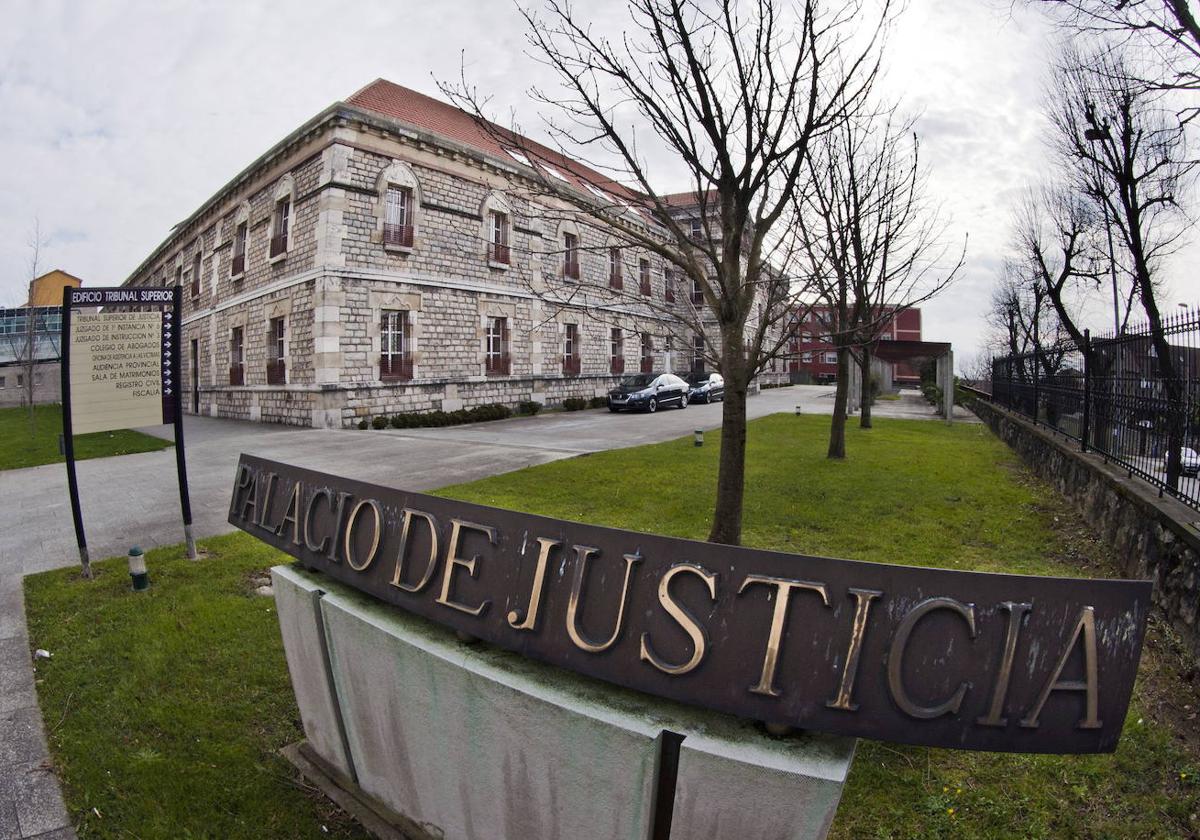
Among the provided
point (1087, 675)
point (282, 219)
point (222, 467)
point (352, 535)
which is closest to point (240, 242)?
point (282, 219)

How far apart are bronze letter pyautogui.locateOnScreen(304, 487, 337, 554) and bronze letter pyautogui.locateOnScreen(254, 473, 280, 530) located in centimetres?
47

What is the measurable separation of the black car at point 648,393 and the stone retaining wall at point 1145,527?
14926mm

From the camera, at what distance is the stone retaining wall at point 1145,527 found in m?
3.98

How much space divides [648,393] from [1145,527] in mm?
18398

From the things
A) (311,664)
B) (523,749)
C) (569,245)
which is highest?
(569,245)

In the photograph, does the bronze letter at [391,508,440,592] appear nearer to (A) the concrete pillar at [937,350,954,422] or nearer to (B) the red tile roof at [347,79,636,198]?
(B) the red tile roof at [347,79,636,198]

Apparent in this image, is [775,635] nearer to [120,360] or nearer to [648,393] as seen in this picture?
[120,360]

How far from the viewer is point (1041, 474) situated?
10.1 metres

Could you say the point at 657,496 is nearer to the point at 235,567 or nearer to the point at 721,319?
the point at 721,319

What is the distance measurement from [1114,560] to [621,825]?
584 centimetres

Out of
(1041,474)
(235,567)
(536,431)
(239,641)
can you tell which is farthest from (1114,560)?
(536,431)

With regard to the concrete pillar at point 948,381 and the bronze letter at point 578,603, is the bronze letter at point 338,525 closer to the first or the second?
the bronze letter at point 578,603

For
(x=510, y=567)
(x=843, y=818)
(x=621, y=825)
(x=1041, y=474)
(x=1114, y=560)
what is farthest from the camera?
(x=1041, y=474)

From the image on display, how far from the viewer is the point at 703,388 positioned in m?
28.0
